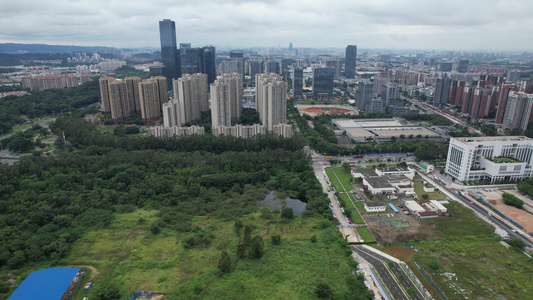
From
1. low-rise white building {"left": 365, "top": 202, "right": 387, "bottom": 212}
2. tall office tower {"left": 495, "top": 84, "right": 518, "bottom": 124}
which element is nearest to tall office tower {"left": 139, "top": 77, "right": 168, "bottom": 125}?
low-rise white building {"left": 365, "top": 202, "right": 387, "bottom": 212}

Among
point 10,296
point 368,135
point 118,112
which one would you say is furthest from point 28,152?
point 368,135

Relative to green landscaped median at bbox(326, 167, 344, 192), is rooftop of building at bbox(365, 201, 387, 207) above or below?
above

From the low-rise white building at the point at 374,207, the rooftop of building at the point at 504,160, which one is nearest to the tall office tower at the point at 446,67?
the rooftop of building at the point at 504,160

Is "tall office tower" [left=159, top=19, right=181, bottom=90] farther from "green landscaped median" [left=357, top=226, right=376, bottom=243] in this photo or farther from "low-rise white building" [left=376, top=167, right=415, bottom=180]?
"green landscaped median" [left=357, top=226, right=376, bottom=243]

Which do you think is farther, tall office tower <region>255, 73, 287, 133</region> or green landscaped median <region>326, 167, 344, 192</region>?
tall office tower <region>255, 73, 287, 133</region>

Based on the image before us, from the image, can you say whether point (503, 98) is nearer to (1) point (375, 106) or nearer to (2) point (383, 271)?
(1) point (375, 106)

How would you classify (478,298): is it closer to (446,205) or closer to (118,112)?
(446,205)

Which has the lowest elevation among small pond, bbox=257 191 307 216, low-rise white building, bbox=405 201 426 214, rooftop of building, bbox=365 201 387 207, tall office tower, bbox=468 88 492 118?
small pond, bbox=257 191 307 216

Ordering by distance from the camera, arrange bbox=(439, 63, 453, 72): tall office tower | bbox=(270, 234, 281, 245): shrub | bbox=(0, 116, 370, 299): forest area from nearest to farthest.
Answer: bbox=(0, 116, 370, 299): forest area
bbox=(270, 234, 281, 245): shrub
bbox=(439, 63, 453, 72): tall office tower
